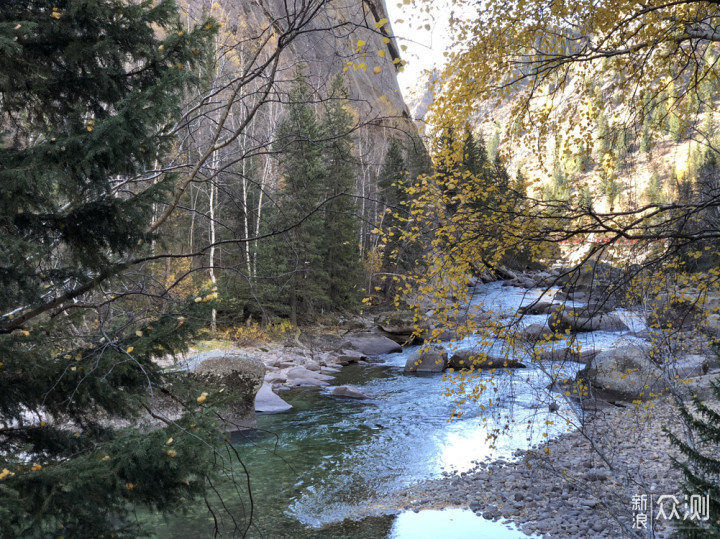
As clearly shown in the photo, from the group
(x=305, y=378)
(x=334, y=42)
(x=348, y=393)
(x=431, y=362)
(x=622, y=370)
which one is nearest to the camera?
(x=334, y=42)

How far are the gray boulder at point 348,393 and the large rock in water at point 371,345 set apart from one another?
5448 millimetres

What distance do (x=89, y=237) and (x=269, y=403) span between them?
8.21 metres

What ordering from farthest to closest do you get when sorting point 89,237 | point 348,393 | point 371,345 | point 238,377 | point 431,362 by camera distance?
point 371,345 < point 431,362 < point 348,393 < point 238,377 < point 89,237

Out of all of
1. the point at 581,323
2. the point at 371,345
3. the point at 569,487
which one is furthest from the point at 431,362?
→ the point at 569,487

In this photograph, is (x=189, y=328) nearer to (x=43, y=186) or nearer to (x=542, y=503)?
(x=43, y=186)

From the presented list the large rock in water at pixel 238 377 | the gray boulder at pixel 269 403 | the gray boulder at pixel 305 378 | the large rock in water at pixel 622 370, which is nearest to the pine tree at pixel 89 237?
the large rock in water at pixel 238 377

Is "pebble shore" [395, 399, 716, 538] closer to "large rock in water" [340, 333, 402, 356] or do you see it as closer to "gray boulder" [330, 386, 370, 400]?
"gray boulder" [330, 386, 370, 400]

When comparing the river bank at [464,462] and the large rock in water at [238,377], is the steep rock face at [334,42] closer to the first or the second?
the river bank at [464,462]

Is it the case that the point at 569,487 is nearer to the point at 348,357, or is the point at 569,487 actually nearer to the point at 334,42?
the point at 334,42

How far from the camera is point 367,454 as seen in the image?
7.85m

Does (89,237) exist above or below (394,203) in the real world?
below

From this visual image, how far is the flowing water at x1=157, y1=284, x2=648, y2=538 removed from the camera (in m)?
5.66

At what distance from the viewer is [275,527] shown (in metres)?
5.59

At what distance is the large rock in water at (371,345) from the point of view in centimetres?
1730
